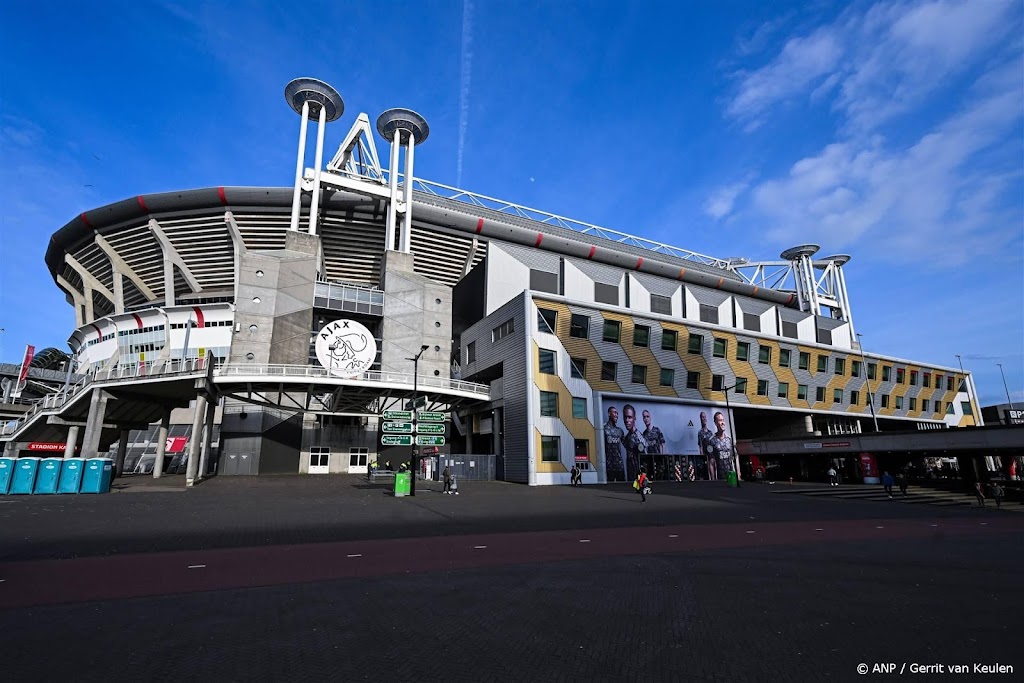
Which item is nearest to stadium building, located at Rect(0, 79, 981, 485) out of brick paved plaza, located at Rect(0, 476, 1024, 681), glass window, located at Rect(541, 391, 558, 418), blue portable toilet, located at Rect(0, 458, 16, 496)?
glass window, located at Rect(541, 391, 558, 418)

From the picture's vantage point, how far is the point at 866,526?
15523 millimetres

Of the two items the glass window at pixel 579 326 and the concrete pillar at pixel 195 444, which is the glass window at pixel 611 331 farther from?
the concrete pillar at pixel 195 444

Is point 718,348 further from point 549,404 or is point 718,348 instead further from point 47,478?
point 47,478

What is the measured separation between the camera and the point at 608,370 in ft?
131

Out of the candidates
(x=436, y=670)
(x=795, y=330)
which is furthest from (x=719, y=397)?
(x=436, y=670)

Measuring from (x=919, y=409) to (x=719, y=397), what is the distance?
37.7 metres

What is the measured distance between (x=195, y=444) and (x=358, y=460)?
1577 cm

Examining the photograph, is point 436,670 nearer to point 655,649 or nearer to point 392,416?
point 655,649

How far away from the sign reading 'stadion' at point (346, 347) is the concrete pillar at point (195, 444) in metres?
9.78

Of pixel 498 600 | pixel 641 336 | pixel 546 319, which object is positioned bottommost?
pixel 498 600

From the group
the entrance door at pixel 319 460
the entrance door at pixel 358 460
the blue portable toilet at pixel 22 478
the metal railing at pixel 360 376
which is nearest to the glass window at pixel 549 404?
the metal railing at pixel 360 376

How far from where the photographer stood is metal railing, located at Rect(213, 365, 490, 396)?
112ft

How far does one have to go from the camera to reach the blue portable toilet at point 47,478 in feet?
80.9

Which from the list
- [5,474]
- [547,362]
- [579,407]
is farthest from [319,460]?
[579,407]
